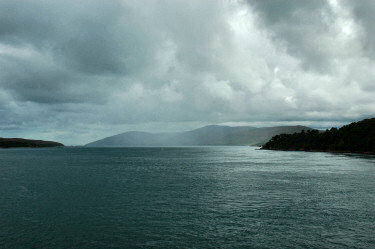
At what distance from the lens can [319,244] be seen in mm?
29047

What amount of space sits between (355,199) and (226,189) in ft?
87.3

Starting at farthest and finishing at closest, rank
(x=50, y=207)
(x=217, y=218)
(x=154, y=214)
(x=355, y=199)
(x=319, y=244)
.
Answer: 1. (x=355, y=199)
2. (x=50, y=207)
3. (x=154, y=214)
4. (x=217, y=218)
5. (x=319, y=244)

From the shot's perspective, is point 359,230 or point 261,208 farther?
point 261,208

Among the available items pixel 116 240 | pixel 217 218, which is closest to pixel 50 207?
pixel 116 240

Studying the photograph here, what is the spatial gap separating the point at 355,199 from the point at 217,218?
31.1 meters

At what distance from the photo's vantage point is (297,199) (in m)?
51.2

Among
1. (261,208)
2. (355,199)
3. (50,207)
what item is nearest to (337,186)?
(355,199)

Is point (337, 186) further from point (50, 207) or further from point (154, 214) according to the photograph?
point (50, 207)

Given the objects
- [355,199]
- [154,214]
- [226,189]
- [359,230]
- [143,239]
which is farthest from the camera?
[226,189]

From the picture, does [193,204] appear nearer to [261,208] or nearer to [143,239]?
[261,208]

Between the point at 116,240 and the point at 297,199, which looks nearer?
the point at 116,240

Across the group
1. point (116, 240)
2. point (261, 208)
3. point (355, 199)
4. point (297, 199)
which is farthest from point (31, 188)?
point (355, 199)

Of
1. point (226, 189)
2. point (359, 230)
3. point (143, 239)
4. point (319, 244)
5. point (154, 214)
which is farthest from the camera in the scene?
point (226, 189)

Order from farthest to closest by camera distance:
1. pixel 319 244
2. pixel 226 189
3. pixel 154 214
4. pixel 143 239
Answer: pixel 226 189 < pixel 154 214 < pixel 143 239 < pixel 319 244
